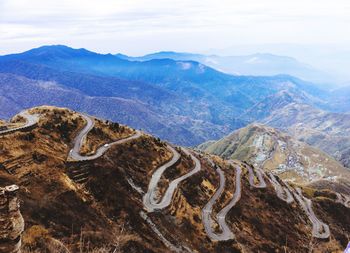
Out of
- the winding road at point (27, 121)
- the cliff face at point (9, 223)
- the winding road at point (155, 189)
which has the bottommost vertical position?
the winding road at point (155, 189)

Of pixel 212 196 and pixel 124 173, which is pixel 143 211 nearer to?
pixel 124 173

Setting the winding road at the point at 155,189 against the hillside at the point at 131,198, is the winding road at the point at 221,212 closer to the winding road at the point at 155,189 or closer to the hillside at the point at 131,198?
the hillside at the point at 131,198

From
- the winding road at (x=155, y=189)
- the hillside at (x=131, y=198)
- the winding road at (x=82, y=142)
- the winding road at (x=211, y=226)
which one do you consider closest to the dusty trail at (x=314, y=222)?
the hillside at (x=131, y=198)

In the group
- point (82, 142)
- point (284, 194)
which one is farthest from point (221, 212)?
point (284, 194)

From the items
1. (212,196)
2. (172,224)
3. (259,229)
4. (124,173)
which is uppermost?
(124,173)

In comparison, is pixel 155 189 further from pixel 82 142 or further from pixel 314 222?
pixel 314 222

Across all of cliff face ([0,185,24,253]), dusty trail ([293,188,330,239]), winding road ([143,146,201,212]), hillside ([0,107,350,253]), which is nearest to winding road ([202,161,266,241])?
hillside ([0,107,350,253])

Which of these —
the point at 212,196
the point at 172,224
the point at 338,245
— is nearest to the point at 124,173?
the point at 172,224
